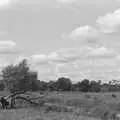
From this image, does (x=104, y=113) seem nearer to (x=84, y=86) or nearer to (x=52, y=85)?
(x=84, y=86)

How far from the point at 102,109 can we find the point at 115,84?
363ft

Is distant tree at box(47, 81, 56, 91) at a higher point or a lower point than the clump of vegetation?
higher

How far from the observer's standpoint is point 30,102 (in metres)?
39.6

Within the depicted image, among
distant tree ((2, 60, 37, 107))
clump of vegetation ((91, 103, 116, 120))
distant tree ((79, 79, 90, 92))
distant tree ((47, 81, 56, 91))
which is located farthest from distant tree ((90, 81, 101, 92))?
clump of vegetation ((91, 103, 116, 120))

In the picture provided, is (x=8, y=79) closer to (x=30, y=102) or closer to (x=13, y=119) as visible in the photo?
(x=30, y=102)

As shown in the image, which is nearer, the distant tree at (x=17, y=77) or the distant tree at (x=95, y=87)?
the distant tree at (x=17, y=77)

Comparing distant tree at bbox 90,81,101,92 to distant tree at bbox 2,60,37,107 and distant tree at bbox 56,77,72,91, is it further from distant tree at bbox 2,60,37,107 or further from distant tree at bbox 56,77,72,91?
distant tree at bbox 2,60,37,107

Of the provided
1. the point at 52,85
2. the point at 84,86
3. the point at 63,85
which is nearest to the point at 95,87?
the point at 84,86

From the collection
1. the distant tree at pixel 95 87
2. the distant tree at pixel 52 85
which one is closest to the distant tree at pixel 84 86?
the distant tree at pixel 95 87

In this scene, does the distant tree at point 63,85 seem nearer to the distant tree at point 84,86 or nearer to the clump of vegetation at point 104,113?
the distant tree at point 84,86

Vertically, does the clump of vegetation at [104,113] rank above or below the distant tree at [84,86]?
below

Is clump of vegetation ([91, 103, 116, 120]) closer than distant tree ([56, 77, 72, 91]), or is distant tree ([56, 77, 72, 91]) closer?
clump of vegetation ([91, 103, 116, 120])

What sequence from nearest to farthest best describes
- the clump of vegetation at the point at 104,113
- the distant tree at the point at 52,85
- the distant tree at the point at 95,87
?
1. the clump of vegetation at the point at 104,113
2. the distant tree at the point at 95,87
3. the distant tree at the point at 52,85

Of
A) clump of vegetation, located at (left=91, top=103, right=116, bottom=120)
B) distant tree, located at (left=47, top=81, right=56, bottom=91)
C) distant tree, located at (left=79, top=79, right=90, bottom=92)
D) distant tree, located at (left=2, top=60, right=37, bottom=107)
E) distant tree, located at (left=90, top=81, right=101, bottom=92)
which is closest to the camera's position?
clump of vegetation, located at (left=91, top=103, right=116, bottom=120)
